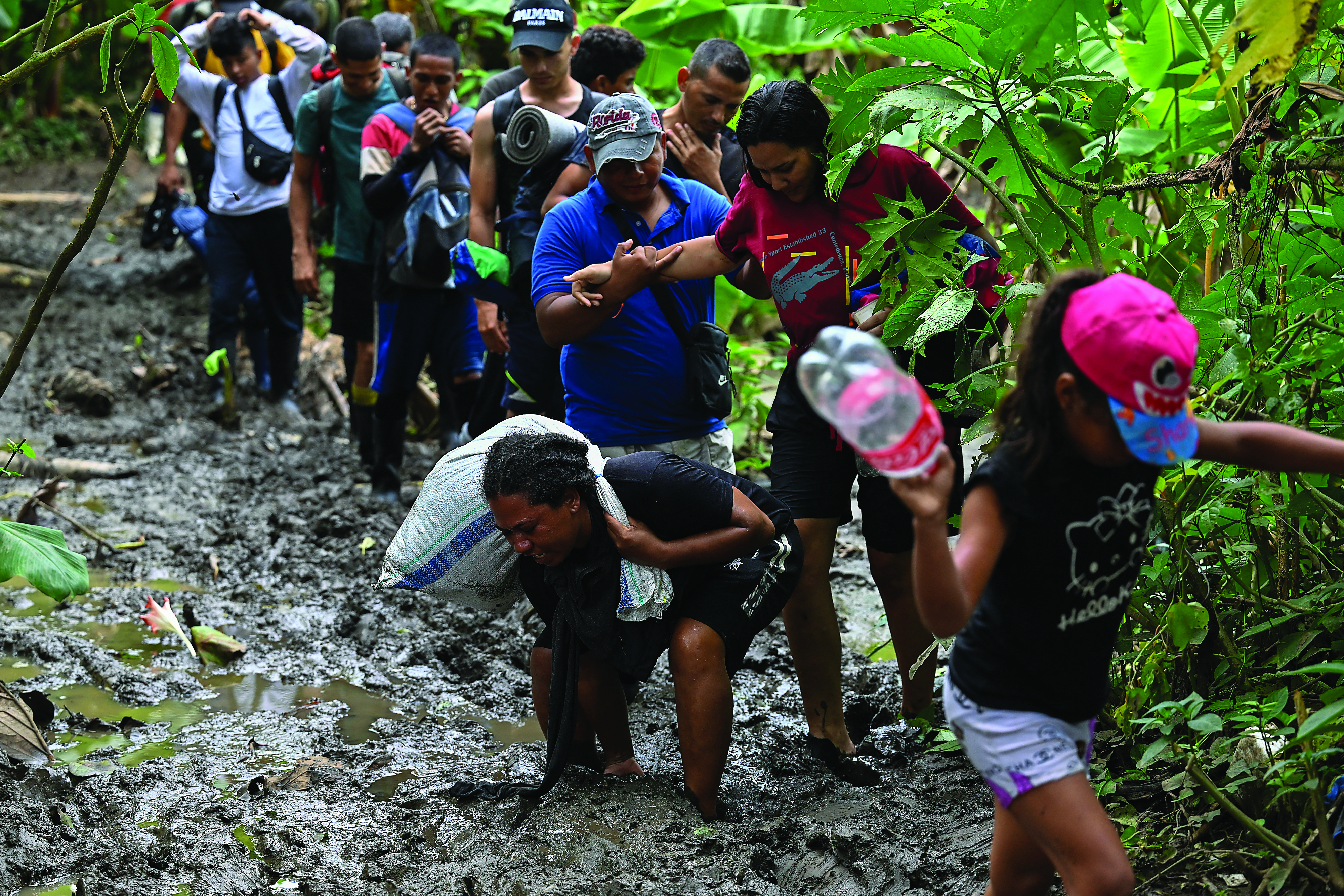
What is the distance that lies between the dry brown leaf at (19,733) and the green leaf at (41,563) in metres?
0.60

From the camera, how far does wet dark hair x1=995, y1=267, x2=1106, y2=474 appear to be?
2.10 m

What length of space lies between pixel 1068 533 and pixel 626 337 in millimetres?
2095

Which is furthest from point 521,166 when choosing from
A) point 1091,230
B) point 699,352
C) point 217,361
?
point 217,361

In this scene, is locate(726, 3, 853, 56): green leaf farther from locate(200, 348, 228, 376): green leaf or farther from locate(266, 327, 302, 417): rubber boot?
locate(200, 348, 228, 376): green leaf

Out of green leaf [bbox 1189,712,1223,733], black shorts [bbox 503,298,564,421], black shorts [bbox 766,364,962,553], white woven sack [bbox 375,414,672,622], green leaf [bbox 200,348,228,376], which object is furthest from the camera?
green leaf [bbox 200,348,228,376]

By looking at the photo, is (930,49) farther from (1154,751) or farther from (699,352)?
(1154,751)

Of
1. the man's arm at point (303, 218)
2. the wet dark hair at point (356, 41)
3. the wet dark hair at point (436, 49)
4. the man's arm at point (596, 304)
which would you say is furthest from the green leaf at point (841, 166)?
the man's arm at point (303, 218)

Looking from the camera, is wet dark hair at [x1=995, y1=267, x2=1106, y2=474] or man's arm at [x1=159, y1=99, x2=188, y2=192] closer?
wet dark hair at [x1=995, y1=267, x2=1106, y2=474]

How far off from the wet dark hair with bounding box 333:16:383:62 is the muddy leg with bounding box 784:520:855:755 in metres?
3.90

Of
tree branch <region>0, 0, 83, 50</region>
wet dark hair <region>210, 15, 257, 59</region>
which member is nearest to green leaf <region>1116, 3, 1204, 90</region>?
tree branch <region>0, 0, 83, 50</region>

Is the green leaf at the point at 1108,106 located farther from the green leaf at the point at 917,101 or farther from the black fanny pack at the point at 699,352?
the black fanny pack at the point at 699,352

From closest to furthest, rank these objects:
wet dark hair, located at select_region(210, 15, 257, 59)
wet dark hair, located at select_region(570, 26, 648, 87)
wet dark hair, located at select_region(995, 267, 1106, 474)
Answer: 1. wet dark hair, located at select_region(995, 267, 1106, 474)
2. wet dark hair, located at select_region(570, 26, 648, 87)
3. wet dark hair, located at select_region(210, 15, 257, 59)

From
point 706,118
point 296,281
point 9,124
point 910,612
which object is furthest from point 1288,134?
point 9,124

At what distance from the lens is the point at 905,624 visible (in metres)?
3.75
